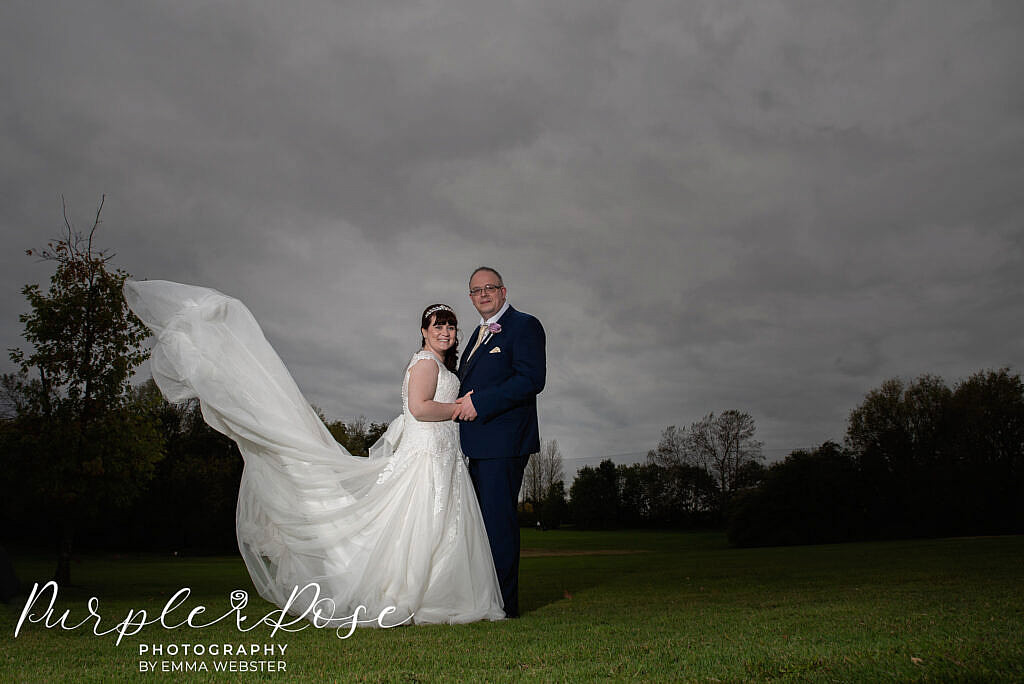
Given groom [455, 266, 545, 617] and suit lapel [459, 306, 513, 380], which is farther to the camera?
suit lapel [459, 306, 513, 380]

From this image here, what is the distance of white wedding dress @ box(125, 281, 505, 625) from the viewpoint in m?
6.57

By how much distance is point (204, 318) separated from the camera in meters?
6.96

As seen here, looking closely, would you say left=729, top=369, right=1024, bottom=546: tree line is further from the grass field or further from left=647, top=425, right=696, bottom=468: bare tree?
the grass field

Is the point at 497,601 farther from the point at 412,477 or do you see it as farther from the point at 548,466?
the point at 548,466

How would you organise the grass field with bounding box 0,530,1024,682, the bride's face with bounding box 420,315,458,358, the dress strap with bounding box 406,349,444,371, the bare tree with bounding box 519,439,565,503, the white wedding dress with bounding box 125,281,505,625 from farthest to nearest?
the bare tree with bounding box 519,439,565,503 < the bride's face with bounding box 420,315,458,358 < the dress strap with bounding box 406,349,444,371 < the white wedding dress with bounding box 125,281,505,625 < the grass field with bounding box 0,530,1024,682

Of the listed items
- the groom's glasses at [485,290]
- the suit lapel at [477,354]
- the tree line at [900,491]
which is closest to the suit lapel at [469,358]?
the suit lapel at [477,354]

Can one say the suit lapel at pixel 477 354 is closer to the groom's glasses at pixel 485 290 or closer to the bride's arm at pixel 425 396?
the groom's glasses at pixel 485 290

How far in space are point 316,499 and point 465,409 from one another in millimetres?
1759

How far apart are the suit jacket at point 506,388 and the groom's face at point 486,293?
20 centimetres

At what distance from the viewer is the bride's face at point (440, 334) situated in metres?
7.49

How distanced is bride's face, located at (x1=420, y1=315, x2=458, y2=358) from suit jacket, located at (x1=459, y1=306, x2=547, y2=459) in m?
0.37

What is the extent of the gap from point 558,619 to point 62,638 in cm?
428

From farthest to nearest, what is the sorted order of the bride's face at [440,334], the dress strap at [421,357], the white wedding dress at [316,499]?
the bride's face at [440,334] → the dress strap at [421,357] → the white wedding dress at [316,499]

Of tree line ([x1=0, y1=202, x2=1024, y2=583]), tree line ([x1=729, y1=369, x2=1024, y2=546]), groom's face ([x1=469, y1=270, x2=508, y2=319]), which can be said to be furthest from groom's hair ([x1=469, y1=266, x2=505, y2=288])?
tree line ([x1=729, y1=369, x2=1024, y2=546])
